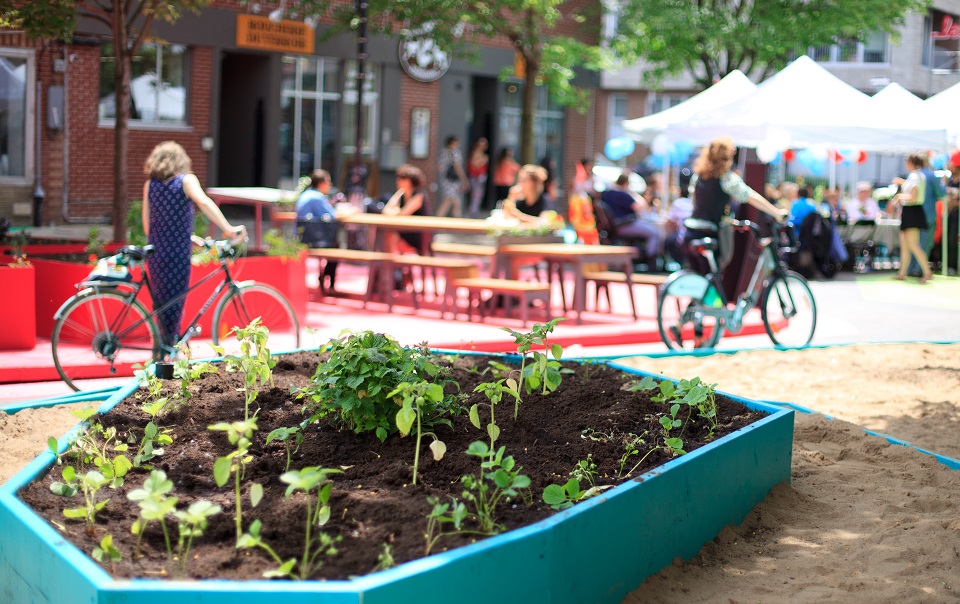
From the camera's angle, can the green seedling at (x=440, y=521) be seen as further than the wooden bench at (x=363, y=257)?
No

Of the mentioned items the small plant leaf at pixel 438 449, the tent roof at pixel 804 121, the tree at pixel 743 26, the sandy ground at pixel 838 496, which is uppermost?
the tree at pixel 743 26

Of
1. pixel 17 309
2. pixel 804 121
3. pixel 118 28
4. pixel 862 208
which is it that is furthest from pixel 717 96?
pixel 17 309

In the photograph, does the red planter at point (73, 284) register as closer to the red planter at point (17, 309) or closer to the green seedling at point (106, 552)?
the red planter at point (17, 309)

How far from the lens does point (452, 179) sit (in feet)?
82.3

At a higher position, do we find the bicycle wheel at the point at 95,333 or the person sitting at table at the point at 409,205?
the person sitting at table at the point at 409,205

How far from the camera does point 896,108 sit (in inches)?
647

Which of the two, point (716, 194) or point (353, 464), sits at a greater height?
point (716, 194)

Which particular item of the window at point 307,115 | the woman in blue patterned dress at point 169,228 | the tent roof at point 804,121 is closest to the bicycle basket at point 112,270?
the woman in blue patterned dress at point 169,228

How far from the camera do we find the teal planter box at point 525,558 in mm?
3133

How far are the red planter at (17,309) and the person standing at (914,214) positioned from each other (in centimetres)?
1253

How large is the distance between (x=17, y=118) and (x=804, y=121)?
12.5 metres

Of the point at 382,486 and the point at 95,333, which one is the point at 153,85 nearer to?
the point at 95,333

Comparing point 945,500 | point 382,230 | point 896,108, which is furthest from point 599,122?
point 945,500

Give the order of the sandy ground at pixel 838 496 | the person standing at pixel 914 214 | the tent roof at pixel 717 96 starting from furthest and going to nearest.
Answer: the person standing at pixel 914 214 → the tent roof at pixel 717 96 → the sandy ground at pixel 838 496
